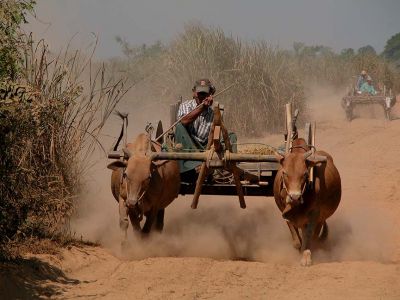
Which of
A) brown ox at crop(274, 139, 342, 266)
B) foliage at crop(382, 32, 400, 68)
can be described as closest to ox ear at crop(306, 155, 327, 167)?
brown ox at crop(274, 139, 342, 266)

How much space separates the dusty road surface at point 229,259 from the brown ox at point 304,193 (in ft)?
1.33

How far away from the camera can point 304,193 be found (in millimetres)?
8625

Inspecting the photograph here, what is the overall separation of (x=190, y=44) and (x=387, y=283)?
1634 centimetres

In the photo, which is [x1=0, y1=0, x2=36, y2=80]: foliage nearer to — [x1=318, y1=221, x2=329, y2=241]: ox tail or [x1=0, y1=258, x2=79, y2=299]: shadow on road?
[x1=0, y1=258, x2=79, y2=299]: shadow on road

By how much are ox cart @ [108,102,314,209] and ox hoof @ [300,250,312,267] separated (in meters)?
1.08

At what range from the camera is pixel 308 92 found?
3356 cm

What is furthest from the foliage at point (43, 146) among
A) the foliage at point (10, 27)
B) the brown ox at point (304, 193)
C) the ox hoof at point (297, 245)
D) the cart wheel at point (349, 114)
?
the cart wheel at point (349, 114)

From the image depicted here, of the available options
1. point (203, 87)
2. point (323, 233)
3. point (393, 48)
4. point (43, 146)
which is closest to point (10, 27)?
point (43, 146)

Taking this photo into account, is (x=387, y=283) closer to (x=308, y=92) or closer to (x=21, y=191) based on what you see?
(x=21, y=191)

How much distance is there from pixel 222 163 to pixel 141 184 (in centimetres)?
96

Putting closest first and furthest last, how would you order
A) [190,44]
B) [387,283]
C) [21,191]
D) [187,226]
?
1. [387,283]
2. [21,191]
3. [187,226]
4. [190,44]

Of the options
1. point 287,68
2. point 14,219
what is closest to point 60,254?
point 14,219

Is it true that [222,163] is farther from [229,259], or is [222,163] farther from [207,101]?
[207,101]

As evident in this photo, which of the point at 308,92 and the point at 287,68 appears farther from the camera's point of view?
the point at 308,92
